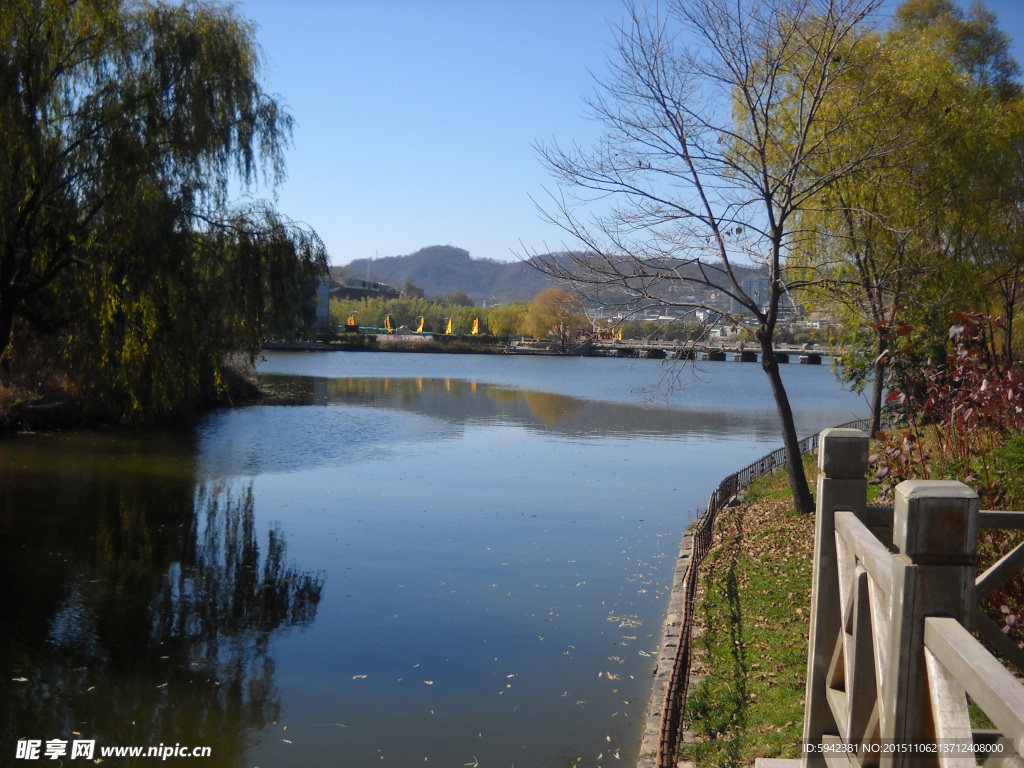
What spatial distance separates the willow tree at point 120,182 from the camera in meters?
15.8

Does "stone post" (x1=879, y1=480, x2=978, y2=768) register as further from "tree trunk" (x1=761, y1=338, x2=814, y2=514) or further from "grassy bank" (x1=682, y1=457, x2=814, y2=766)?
"tree trunk" (x1=761, y1=338, x2=814, y2=514)

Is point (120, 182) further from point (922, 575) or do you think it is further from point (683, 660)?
point (922, 575)

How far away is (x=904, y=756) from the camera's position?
97.0 inches

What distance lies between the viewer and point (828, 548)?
12.2 ft

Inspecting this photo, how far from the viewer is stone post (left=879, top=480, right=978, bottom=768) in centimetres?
225

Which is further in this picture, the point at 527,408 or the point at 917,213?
the point at 527,408

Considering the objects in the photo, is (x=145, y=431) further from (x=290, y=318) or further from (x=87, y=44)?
(x=87, y=44)

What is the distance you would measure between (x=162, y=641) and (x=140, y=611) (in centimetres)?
113

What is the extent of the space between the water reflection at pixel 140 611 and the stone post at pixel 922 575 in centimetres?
601

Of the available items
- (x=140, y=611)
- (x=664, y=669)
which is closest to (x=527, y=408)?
(x=140, y=611)

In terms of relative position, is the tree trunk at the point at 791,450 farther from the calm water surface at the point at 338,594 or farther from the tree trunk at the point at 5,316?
the tree trunk at the point at 5,316

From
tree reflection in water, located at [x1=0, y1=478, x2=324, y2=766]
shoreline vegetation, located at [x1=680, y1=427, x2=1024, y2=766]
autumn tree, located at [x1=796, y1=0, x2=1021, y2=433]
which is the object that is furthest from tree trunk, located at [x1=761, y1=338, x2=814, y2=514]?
tree reflection in water, located at [x1=0, y1=478, x2=324, y2=766]

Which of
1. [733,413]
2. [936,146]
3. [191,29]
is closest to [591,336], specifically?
[936,146]

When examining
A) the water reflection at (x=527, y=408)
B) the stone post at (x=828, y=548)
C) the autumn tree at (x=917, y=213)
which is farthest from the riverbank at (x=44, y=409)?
the stone post at (x=828, y=548)
